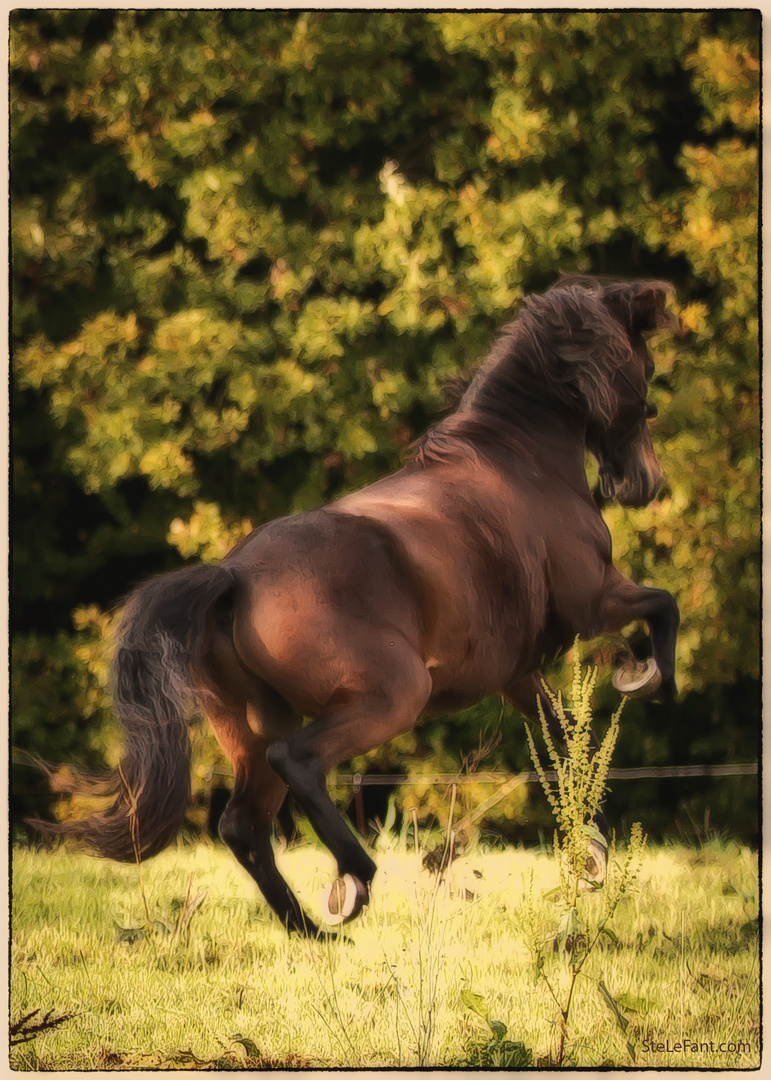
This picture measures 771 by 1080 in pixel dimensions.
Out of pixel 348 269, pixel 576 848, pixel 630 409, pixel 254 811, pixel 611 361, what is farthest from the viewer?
pixel 348 269

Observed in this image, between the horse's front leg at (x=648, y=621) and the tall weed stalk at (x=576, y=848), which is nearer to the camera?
the tall weed stalk at (x=576, y=848)

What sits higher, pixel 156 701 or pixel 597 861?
pixel 156 701

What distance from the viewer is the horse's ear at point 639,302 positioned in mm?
5336

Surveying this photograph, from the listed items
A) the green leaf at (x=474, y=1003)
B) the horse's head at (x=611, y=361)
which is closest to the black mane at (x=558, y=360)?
the horse's head at (x=611, y=361)

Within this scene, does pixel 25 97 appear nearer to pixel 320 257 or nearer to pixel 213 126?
pixel 213 126

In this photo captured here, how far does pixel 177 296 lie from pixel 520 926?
5434 mm

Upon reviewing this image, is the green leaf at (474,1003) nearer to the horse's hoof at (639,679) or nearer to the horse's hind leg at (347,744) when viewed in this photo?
the horse's hind leg at (347,744)

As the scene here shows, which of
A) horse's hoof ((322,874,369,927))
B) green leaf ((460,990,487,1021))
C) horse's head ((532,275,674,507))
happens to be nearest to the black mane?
horse's head ((532,275,674,507))

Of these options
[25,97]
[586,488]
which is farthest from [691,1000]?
[25,97]

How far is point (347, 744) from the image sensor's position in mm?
4191

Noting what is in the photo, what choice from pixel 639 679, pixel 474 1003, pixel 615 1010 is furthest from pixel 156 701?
pixel 639 679

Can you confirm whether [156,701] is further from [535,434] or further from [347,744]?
[535,434]

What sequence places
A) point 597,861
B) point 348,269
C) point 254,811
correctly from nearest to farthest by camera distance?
1. point 254,811
2. point 597,861
3. point 348,269

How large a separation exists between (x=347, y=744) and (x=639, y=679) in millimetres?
1485
